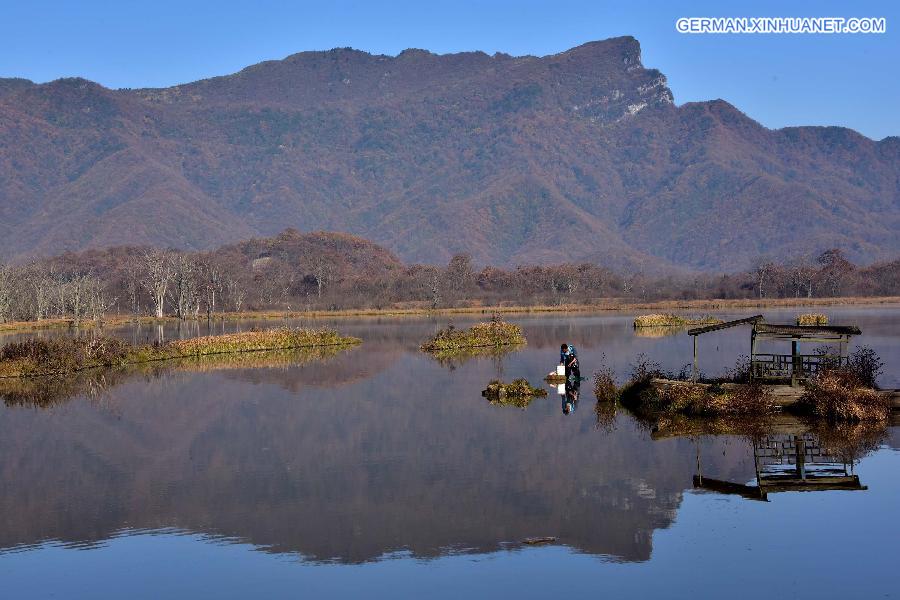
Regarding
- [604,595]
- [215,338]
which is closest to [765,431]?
[604,595]

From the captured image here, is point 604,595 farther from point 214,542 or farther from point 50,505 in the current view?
point 50,505

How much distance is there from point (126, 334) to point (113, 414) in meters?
54.1

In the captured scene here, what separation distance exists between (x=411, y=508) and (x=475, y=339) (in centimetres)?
4691

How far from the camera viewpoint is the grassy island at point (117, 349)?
54.0 metres

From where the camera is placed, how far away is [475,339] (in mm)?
69750

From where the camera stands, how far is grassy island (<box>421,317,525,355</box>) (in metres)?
67.1

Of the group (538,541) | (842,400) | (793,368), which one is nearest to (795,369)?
(793,368)

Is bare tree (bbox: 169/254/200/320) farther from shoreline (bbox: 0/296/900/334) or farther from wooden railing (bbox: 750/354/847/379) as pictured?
wooden railing (bbox: 750/354/847/379)

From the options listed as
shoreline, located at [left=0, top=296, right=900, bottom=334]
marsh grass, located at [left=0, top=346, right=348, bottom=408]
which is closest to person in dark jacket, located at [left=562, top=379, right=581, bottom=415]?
marsh grass, located at [left=0, top=346, right=348, bottom=408]

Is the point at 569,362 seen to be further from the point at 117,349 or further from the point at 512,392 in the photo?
the point at 117,349

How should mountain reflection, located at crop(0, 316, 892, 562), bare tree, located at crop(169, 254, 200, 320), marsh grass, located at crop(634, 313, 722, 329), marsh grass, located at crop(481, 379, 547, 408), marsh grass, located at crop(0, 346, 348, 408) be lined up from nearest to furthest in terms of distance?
mountain reflection, located at crop(0, 316, 892, 562) < marsh grass, located at crop(481, 379, 547, 408) < marsh grass, located at crop(0, 346, 348, 408) < marsh grass, located at crop(634, 313, 722, 329) < bare tree, located at crop(169, 254, 200, 320)

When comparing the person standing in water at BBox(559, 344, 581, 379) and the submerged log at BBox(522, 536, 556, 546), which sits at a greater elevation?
the person standing in water at BBox(559, 344, 581, 379)

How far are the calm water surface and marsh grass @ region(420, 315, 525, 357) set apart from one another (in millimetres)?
27059

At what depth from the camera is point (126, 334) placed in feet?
297
